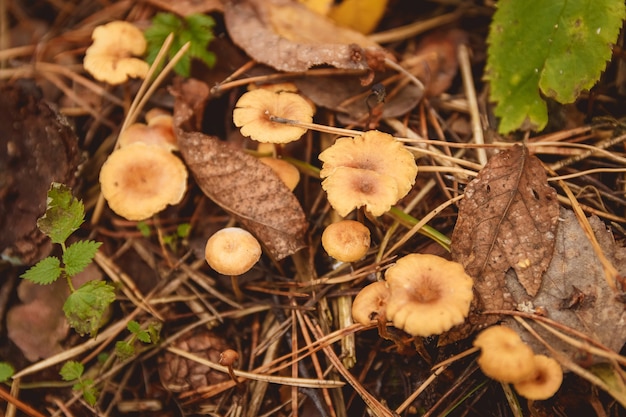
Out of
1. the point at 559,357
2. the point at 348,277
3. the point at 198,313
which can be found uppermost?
the point at 559,357

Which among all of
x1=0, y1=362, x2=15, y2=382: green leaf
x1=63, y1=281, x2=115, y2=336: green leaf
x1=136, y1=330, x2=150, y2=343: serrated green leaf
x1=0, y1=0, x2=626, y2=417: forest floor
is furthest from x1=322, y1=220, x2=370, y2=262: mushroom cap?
x1=0, y1=362, x2=15, y2=382: green leaf

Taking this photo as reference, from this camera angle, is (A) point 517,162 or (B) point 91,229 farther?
(B) point 91,229

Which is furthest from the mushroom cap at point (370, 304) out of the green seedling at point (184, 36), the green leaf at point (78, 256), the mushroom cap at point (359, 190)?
the green seedling at point (184, 36)

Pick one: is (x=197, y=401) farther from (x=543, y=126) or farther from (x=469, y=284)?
(x=543, y=126)

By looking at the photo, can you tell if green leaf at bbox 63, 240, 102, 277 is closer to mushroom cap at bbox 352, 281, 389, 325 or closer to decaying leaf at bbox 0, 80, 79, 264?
decaying leaf at bbox 0, 80, 79, 264

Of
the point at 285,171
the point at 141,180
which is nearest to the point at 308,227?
the point at 285,171

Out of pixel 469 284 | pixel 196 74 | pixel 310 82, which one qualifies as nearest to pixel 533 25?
pixel 310 82

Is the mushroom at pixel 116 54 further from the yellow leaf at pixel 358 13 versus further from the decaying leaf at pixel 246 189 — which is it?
the yellow leaf at pixel 358 13

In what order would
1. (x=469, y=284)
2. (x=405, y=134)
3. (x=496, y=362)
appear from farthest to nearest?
(x=405, y=134) < (x=469, y=284) < (x=496, y=362)
